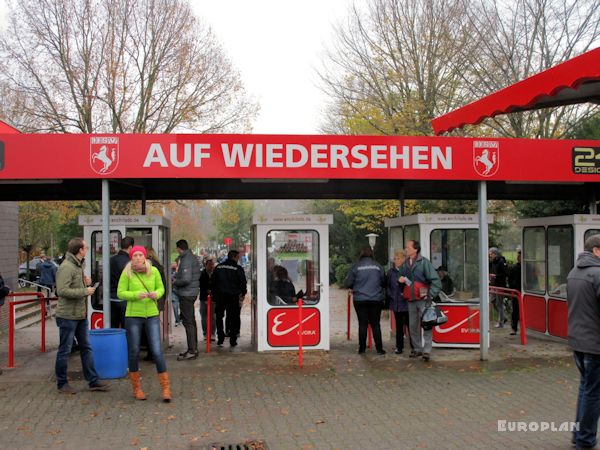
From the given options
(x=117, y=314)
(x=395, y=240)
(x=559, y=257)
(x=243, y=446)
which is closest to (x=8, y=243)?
(x=117, y=314)


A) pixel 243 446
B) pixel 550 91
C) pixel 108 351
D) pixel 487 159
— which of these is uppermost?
pixel 487 159

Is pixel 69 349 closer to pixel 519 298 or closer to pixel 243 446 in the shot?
pixel 243 446

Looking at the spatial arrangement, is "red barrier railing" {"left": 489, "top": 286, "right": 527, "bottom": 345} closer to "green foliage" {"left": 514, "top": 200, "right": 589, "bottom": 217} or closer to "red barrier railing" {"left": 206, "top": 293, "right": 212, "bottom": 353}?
"green foliage" {"left": 514, "top": 200, "right": 589, "bottom": 217}

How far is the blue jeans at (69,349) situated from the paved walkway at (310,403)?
0.76 ft

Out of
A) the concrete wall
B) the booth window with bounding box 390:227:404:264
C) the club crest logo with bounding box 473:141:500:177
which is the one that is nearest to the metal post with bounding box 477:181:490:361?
the club crest logo with bounding box 473:141:500:177

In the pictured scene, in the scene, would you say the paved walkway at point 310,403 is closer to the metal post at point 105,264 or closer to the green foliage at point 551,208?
the metal post at point 105,264

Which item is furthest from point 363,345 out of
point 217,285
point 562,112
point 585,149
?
point 562,112

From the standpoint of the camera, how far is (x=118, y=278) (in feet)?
28.5

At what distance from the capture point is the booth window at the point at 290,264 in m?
9.43

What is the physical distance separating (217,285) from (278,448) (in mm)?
4930

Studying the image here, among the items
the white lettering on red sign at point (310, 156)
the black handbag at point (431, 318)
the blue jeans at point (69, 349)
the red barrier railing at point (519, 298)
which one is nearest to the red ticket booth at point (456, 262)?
the red barrier railing at point (519, 298)

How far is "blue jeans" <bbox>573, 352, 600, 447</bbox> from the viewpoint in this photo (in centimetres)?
484

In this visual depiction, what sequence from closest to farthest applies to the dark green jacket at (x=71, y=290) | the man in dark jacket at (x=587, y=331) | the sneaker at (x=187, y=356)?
1. the man in dark jacket at (x=587, y=331)
2. the dark green jacket at (x=71, y=290)
3. the sneaker at (x=187, y=356)

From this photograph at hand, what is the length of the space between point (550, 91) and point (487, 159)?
15.3ft
